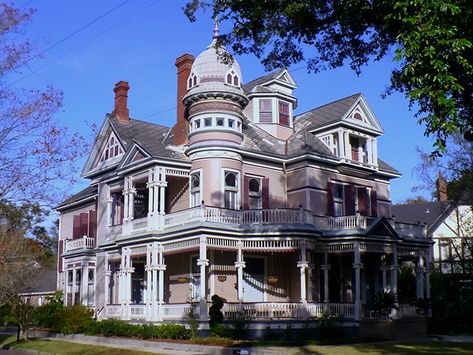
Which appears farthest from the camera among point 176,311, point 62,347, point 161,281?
point 161,281

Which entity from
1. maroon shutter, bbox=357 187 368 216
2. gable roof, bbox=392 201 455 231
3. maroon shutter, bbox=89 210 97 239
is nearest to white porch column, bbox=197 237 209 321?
maroon shutter, bbox=357 187 368 216

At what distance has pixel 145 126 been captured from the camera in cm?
3788

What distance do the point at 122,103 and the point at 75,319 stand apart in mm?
14389

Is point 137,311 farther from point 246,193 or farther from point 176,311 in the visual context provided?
point 246,193

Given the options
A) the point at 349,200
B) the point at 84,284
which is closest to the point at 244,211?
the point at 349,200

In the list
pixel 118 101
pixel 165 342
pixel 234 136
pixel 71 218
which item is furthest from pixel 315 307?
pixel 71 218

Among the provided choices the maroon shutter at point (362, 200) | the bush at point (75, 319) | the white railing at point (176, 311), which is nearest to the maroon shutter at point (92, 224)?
the bush at point (75, 319)

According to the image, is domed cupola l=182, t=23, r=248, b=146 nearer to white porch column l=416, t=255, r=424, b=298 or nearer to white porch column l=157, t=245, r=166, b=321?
white porch column l=157, t=245, r=166, b=321

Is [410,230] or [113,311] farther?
[410,230]

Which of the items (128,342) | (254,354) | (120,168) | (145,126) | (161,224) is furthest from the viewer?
(145,126)

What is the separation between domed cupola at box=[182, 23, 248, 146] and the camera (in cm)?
2980

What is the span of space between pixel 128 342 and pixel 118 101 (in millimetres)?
18001

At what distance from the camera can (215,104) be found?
29906mm

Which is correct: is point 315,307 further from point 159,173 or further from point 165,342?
point 159,173
